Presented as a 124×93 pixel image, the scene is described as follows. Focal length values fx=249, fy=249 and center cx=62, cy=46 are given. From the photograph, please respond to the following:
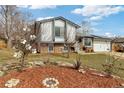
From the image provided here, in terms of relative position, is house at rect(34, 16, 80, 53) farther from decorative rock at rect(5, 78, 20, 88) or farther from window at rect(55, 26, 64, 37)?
decorative rock at rect(5, 78, 20, 88)

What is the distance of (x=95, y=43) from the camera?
2648 centimetres

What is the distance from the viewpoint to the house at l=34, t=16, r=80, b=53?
20.8m

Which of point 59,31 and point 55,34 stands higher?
point 59,31

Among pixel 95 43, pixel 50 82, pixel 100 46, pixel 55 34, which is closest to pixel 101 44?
pixel 100 46

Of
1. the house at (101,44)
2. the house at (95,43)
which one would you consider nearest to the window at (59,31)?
the house at (95,43)

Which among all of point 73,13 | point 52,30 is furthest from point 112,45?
point 73,13

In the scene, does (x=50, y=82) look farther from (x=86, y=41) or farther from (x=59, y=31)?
(x=86, y=41)

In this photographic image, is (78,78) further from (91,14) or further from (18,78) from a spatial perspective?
(91,14)

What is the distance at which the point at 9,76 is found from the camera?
721 cm

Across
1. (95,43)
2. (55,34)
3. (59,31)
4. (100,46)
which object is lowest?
(100,46)

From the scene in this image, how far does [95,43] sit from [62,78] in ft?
65.0

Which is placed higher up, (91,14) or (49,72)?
(91,14)

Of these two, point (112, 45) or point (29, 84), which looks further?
point (112, 45)
